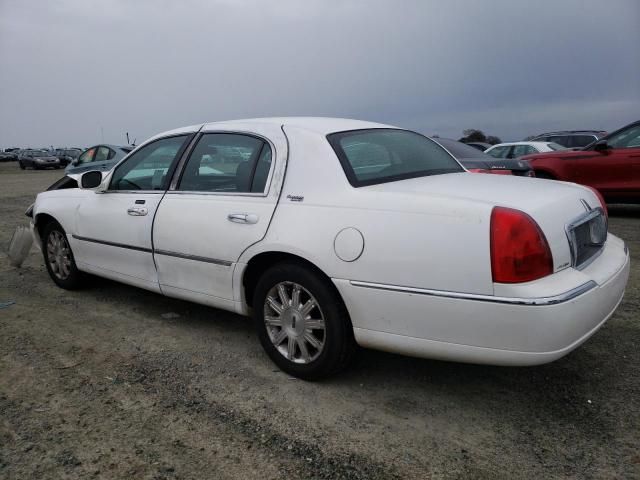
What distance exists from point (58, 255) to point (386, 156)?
10.8 ft

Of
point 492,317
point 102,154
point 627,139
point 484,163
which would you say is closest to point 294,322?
point 492,317

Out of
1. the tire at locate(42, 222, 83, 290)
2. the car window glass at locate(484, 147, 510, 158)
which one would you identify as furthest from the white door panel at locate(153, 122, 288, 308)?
the car window glass at locate(484, 147, 510, 158)

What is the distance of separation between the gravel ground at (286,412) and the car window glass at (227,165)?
1.07 meters

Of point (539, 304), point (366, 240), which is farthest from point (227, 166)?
point (539, 304)

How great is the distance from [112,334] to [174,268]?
0.74 m

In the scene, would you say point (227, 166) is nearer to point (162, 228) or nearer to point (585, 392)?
point (162, 228)

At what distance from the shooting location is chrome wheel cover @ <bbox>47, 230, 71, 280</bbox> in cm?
493

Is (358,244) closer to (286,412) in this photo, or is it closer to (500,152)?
(286,412)

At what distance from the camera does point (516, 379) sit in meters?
3.13

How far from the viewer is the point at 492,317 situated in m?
2.42

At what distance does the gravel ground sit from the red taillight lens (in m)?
0.78

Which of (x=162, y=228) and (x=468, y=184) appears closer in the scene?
(x=468, y=184)

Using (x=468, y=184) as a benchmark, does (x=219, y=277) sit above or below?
below

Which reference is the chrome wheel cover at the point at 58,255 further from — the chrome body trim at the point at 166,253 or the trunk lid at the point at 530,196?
the trunk lid at the point at 530,196
